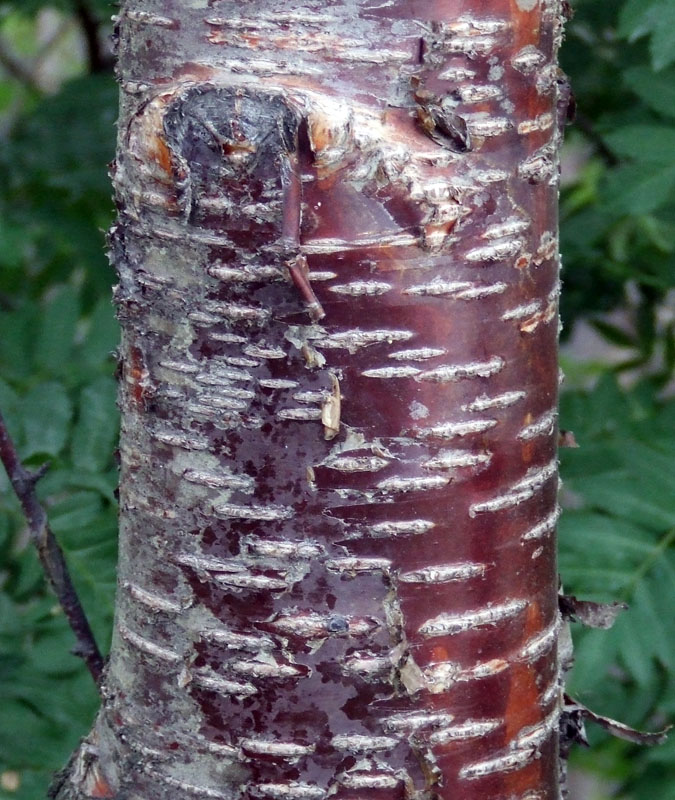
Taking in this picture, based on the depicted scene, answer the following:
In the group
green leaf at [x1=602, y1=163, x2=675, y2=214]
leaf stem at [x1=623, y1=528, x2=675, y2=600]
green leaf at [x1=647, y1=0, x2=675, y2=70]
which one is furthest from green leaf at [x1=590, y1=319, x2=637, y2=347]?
green leaf at [x1=647, y1=0, x2=675, y2=70]

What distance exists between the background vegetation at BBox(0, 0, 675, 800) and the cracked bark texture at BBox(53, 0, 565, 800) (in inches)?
22.4

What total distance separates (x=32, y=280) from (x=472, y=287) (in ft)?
5.74

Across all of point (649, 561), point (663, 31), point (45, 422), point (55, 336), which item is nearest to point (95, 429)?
point (45, 422)

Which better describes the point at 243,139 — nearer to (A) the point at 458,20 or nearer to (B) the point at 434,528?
(A) the point at 458,20

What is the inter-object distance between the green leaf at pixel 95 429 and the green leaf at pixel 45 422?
0.02 metres

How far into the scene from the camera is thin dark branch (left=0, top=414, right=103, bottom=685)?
870 mm

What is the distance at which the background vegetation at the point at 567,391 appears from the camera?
127 centimetres

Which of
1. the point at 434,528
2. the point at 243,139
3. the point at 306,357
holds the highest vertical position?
the point at 243,139

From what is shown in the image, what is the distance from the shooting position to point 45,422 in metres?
1.36

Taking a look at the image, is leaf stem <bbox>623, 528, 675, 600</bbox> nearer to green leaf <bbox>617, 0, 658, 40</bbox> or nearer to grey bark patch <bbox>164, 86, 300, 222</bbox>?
green leaf <bbox>617, 0, 658, 40</bbox>

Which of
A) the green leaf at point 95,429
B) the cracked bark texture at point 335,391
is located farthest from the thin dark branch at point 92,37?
the cracked bark texture at point 335,391

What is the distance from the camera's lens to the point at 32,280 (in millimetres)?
2215

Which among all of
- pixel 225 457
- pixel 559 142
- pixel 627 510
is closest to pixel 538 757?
pixel 225 457

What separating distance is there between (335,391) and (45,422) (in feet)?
2.72
